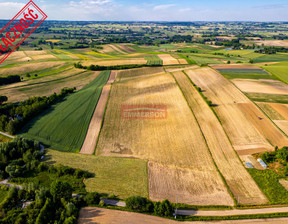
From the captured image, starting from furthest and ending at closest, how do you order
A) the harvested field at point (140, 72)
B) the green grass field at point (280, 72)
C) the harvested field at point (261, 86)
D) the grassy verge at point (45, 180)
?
the harvested field at point (140, 72) → the green grass field at point (280, 72) → the harvested field at point (261, 86) → the grassy verge at point (45, 180)

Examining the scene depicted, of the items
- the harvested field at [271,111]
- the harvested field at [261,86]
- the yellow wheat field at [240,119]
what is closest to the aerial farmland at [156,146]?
the yellow wheat field at [240,119]

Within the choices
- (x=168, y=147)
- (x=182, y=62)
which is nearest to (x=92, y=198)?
(x=168, y=147)

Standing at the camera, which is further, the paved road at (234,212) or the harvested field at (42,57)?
the harvested field at (42,57)

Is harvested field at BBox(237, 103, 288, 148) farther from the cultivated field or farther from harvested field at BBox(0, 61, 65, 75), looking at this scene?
harvested field at BBox(0, 61, 65, 75)

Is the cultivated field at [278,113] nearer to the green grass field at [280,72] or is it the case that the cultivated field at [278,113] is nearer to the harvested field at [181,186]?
the harvested field at [181,186]

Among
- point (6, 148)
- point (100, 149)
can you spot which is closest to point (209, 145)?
point (100, 149)

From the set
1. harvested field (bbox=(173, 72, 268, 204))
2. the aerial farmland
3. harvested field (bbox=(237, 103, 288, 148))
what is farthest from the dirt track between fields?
harvested field (bbox=(237, 103, 288, 148))
